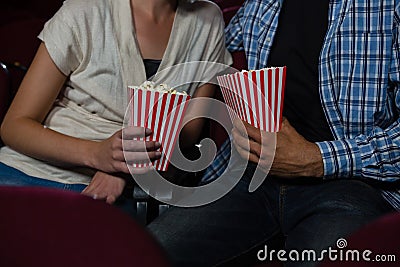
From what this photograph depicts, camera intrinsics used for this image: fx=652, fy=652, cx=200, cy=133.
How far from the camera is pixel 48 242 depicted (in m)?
0.80

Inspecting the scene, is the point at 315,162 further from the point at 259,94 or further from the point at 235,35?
the point at 235,35

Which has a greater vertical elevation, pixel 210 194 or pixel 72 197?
pixel 72 197

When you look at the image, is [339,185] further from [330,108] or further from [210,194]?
[210,194]

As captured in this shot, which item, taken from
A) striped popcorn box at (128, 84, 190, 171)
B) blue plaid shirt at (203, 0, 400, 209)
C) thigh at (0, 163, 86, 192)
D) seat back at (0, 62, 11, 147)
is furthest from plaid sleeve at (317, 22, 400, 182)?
seat back at (0, 62, 11, 147)

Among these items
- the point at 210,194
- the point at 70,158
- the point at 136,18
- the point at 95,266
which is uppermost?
the point at 136,18

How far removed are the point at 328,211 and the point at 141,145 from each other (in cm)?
40

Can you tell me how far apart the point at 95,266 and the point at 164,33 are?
2.80 feet

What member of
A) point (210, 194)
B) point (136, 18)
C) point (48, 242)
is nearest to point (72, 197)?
point (48, 242)

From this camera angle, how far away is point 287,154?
135 centimetres

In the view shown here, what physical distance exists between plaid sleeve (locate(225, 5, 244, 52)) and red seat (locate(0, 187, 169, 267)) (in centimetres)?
90

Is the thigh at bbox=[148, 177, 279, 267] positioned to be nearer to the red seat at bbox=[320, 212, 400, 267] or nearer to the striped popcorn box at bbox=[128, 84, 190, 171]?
the striped popcorn box at bbox=[128, 84, 190, 171]

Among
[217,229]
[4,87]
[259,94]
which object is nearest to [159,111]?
[259,94]

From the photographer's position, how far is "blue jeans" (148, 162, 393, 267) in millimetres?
1247

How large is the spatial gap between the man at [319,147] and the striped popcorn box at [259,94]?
5 centimetres
